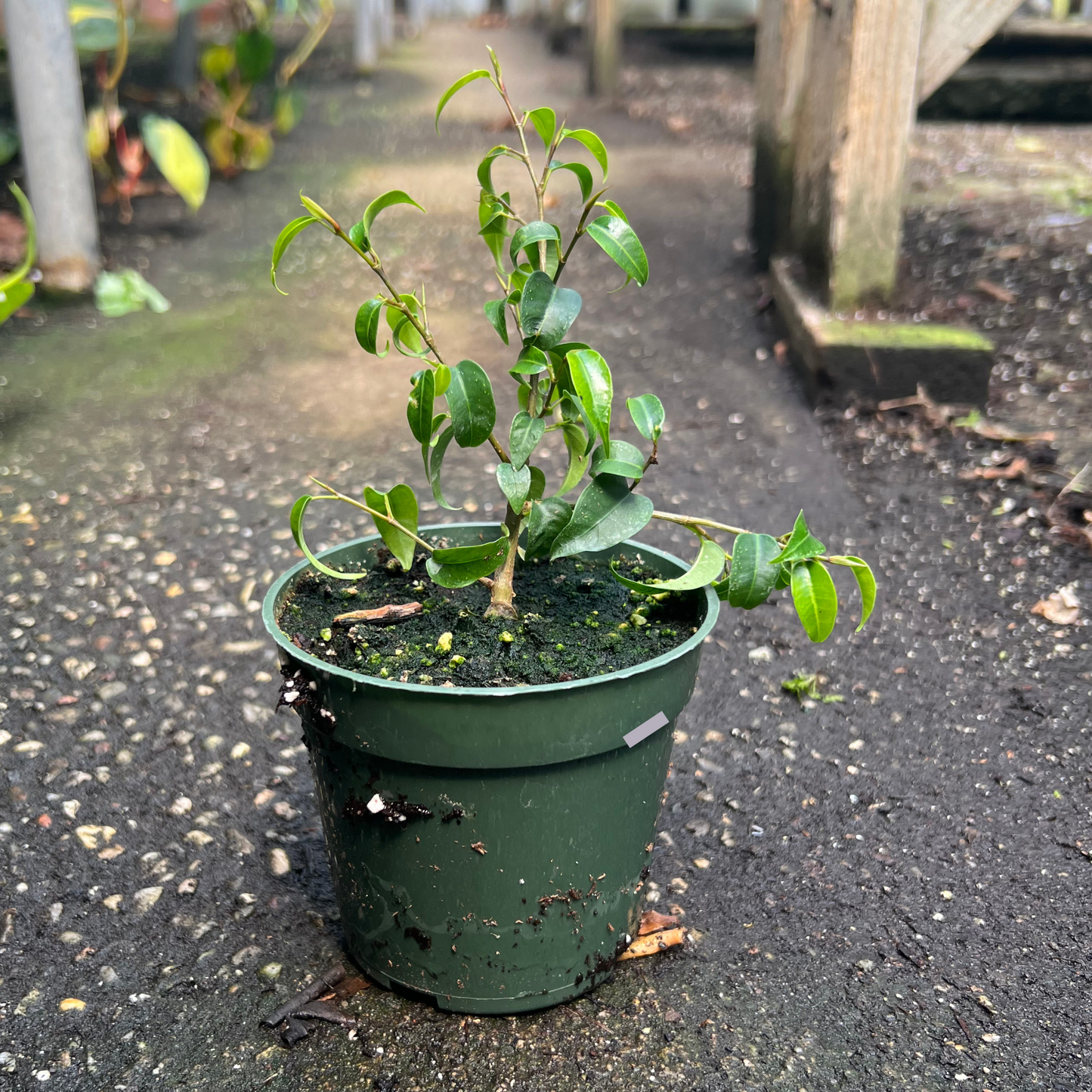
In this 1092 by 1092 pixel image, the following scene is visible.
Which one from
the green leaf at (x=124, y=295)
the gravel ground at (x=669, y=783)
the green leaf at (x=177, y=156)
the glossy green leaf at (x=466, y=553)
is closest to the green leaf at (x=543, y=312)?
the glossy green leaf at (x=466, y=553)

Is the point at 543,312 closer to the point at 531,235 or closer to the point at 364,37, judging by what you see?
the point at 531,235

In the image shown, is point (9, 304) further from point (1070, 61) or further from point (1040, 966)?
point (1070, 61)

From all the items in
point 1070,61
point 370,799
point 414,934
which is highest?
point 1070,61

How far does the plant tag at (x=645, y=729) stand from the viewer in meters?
1.28

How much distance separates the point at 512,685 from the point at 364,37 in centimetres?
709

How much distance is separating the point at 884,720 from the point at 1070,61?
321 centimetres

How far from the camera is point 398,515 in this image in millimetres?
1373

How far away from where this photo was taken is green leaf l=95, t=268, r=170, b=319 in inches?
150

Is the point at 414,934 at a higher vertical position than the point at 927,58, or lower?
lower

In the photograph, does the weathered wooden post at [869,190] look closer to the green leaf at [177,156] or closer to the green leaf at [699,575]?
the green leaf at [699,575]

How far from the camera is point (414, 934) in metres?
1.37

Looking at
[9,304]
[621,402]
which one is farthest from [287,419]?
[621,402]

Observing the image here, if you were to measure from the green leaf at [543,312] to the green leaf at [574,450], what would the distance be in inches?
5.2

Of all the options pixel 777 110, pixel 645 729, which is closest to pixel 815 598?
pixel 645 729
